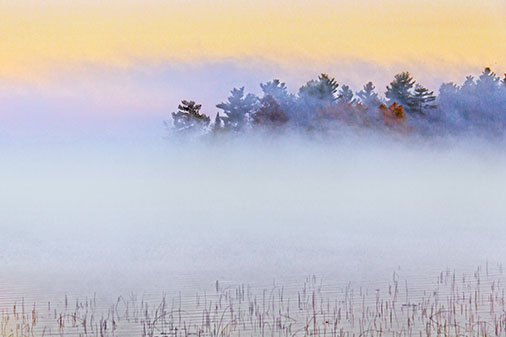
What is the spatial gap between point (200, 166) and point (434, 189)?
18.6 meters

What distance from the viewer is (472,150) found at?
6975 centimetres

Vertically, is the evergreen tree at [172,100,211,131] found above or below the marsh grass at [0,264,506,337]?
above

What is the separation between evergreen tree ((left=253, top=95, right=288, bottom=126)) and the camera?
62.4 meters

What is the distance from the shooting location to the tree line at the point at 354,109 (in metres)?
61.7

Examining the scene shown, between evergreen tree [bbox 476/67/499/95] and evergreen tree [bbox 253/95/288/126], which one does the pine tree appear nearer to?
evergreen tree [bbox 253/95/288/126]

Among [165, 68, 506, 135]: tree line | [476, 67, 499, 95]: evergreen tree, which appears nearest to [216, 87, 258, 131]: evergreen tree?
[165, 68, 506, 135]: tree line

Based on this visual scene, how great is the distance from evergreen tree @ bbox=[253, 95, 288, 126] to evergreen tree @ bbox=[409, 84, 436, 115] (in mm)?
9028

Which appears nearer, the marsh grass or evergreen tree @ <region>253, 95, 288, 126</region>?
the marsh grass

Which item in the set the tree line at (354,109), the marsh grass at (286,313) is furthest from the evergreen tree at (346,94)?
the marsh grass at (286,313)

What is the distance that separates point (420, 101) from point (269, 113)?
10706mm

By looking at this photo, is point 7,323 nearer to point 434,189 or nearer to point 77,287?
point 77,287

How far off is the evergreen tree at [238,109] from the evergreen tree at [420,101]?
11.2 metres

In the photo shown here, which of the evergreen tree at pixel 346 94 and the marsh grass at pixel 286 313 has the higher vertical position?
the evergreen tree at pixel 346 94

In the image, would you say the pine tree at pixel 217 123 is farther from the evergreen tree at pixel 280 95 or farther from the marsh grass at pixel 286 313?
the marsh grass at pixel 286 313
